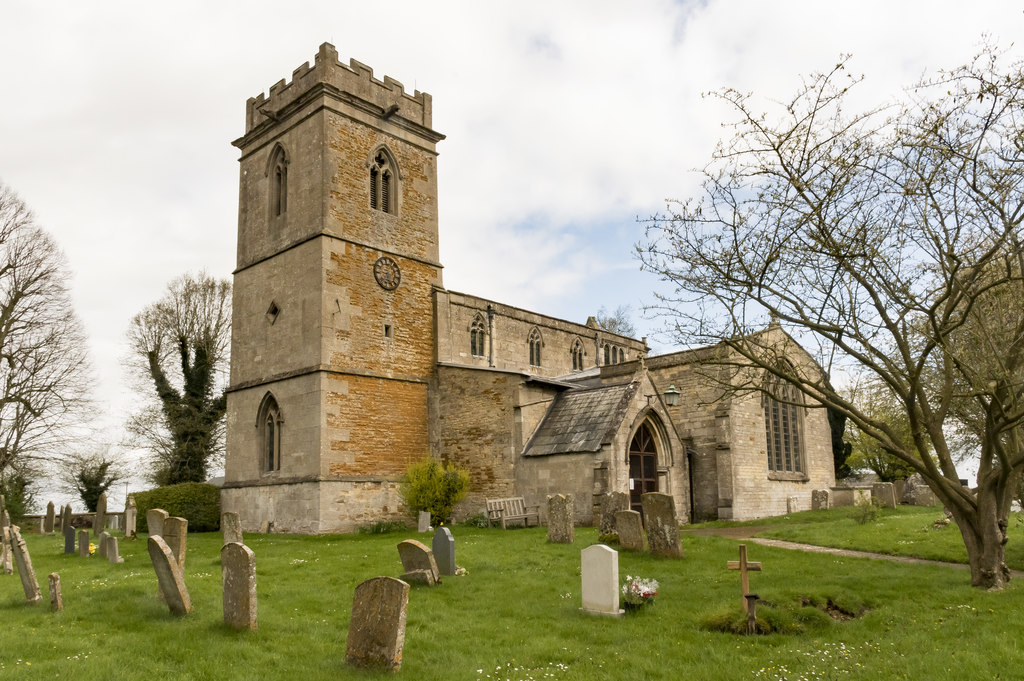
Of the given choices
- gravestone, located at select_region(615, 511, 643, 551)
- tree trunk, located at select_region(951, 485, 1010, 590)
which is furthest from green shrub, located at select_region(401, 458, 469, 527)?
tree trunk, located at select_region(951, 485, 1010, 590)

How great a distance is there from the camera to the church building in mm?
22688

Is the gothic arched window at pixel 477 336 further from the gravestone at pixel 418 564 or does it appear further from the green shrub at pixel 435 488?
the gravestone at pixel 418 564

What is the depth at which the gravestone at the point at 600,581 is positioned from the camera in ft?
33.8

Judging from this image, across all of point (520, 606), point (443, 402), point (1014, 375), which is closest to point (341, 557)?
point (520, 606)

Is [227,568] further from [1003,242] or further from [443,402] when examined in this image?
[443,402]

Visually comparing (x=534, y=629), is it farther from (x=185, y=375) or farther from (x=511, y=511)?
(x=185, y=375)

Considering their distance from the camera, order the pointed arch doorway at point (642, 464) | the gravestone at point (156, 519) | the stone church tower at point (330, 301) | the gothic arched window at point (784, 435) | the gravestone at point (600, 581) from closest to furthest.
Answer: the gravestone at point (600, 581) → the gravestone at point (156, 519) → the pointed arch doorway at point (642, 464) → the stone church tower at point (330, 301) → the gothic arched window at point (784, 435)

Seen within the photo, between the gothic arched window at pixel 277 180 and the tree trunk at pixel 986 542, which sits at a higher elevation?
the gothic arched window at pixel 277 180

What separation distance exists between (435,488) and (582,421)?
4711mm

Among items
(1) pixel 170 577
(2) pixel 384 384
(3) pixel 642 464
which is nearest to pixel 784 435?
(3) pixel 642 464

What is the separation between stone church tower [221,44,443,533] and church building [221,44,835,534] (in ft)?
0.19

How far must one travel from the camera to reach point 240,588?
9.24 metres

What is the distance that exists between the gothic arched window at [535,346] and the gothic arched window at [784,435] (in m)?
9.31

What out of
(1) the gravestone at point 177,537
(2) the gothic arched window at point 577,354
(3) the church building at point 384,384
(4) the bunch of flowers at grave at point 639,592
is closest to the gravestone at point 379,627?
(4) the bunch of flowers at grave at point 639,592
